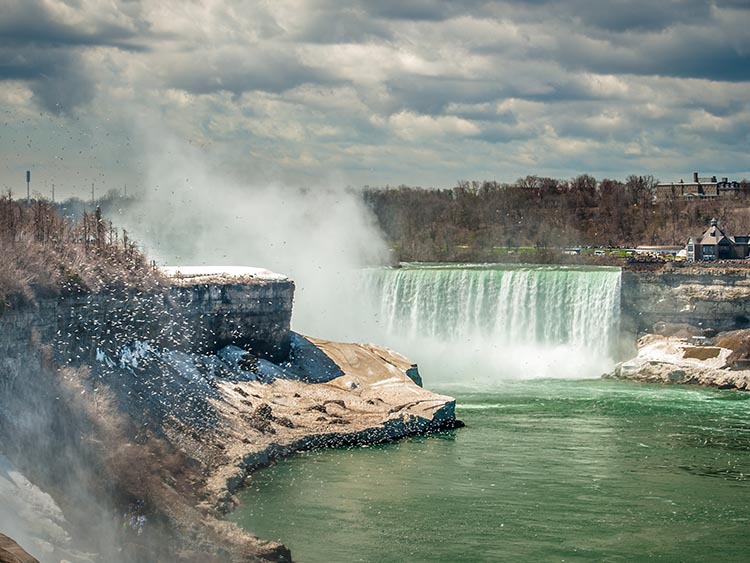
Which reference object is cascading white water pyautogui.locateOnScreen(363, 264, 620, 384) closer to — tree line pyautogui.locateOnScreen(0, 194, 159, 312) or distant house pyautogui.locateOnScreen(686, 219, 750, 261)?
distant house pyautogui.locateOnScreen(686, 219, 750, 261)

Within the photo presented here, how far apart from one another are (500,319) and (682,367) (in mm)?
11209

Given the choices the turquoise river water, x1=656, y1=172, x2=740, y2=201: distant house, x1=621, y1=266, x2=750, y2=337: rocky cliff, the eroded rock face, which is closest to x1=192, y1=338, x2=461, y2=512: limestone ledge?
the turquoise river water

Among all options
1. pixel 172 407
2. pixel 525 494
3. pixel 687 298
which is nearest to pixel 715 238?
pixel 687 298

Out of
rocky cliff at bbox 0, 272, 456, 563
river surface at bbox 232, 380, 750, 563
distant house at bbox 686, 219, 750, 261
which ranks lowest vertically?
river surface at bbox 232, 380, 750, 563

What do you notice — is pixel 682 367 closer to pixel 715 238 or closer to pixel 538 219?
pixel 715 238

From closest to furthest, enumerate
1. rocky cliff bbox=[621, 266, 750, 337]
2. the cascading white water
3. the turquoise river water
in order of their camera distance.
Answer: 1. the turquoise river water
2. rocky cliff bbox=[621, 266, 750, 337]
3. the cascading white water

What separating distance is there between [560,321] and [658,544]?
33121mm

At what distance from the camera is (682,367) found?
49.6m

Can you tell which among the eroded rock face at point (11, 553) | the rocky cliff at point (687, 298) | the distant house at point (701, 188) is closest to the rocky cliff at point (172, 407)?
the eroded rock face at point (11, 553)

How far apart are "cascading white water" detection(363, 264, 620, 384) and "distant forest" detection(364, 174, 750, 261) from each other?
22.4m

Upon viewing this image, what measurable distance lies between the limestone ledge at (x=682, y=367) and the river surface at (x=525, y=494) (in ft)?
26.8

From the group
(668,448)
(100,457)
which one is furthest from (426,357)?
(100,457)

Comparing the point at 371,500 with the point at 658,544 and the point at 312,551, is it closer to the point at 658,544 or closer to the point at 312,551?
the point at 312,551

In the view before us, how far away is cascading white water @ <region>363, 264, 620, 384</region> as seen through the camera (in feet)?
182
